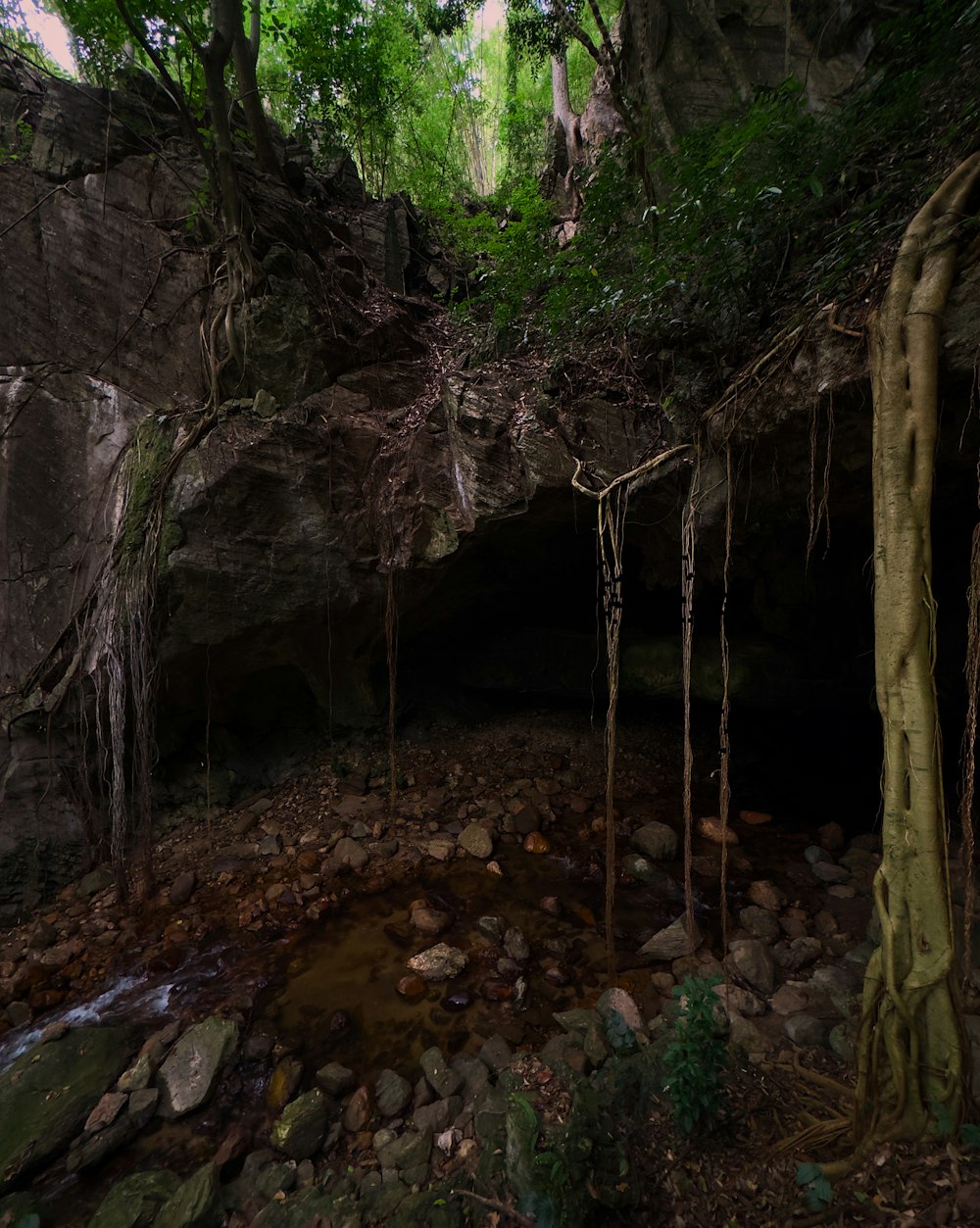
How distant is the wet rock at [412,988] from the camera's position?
297 cm

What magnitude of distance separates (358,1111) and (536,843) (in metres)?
2.23

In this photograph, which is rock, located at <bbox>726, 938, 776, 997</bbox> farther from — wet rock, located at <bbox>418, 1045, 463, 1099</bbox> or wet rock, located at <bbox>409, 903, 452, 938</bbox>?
wet rock, located at <bbox>409, 903, 452, 938</bbox>

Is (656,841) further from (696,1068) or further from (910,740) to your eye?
(910,740)

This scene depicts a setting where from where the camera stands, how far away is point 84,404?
14.7 feet

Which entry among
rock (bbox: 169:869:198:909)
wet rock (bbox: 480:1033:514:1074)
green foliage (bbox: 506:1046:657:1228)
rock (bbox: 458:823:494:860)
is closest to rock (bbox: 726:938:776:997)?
green foliage (bbox: 506:1046:657:1228)

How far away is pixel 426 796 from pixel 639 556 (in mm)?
3294

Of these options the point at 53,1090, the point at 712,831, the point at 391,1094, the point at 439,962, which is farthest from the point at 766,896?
the point at 53,1090

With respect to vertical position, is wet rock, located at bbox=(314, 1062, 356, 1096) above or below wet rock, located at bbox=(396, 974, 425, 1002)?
below

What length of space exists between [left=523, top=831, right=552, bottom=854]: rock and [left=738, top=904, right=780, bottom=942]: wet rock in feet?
4.96

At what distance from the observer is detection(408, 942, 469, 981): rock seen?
10.1ft

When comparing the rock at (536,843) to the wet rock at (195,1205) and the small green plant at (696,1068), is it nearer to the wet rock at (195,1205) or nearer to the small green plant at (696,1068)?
the small green plant at (696,1068)

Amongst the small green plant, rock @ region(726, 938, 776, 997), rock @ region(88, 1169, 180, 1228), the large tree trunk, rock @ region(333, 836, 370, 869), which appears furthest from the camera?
rock @ region(333, 836, 370, 869)

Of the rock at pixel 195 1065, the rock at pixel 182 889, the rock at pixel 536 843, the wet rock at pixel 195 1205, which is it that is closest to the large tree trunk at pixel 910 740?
the wet rock at pixel 195 1205

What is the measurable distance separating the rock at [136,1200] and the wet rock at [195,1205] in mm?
47
